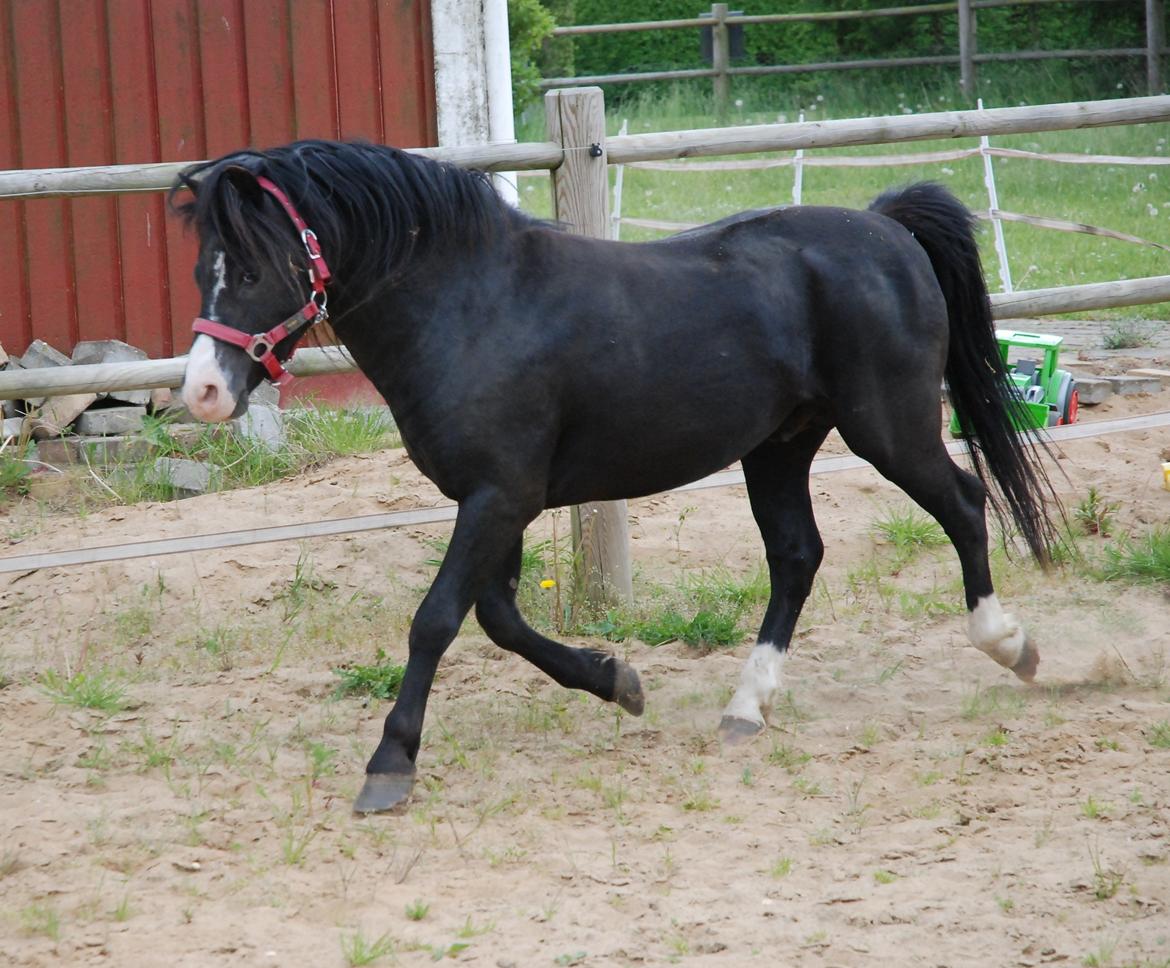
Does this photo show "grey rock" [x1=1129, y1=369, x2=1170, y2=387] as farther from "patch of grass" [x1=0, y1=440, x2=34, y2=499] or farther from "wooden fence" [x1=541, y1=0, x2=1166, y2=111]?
"wooden fence" [x1=541, y1=0, x2=1166, y2=111]

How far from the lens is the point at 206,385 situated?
325cm

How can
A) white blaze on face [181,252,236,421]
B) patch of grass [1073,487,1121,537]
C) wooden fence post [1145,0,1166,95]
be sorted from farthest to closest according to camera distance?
wooden fence post [1145,0,1166,95] → patch of grass [1073,487,1121,537] → white blaze on face [181,252,236,421]

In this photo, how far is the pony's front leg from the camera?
11.9 feet

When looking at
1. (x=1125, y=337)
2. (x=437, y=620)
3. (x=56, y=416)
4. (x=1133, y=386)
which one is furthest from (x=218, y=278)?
(x=1125, y=337)

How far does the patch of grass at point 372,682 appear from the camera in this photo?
4430mm

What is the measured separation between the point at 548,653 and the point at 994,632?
1352 millimetres

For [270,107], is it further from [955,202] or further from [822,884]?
[822,884]

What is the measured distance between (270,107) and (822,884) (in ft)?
18.5

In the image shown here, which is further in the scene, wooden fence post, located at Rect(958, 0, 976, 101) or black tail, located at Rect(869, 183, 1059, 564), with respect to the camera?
wooden fence post, located at Rect(958, 0, 976, 101)

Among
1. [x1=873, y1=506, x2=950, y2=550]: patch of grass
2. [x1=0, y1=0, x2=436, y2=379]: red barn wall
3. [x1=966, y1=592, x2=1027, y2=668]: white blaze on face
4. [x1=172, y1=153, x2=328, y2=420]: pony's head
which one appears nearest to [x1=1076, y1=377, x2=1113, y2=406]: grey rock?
[x1=873, y1=506, x2=950, y2=550]: patch of grass

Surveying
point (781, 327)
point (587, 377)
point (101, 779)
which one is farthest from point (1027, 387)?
point (101, 779)

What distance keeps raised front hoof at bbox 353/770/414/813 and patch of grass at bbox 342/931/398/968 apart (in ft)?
2.25

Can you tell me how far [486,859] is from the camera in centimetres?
332

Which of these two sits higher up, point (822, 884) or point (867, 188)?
point (867, 188)
